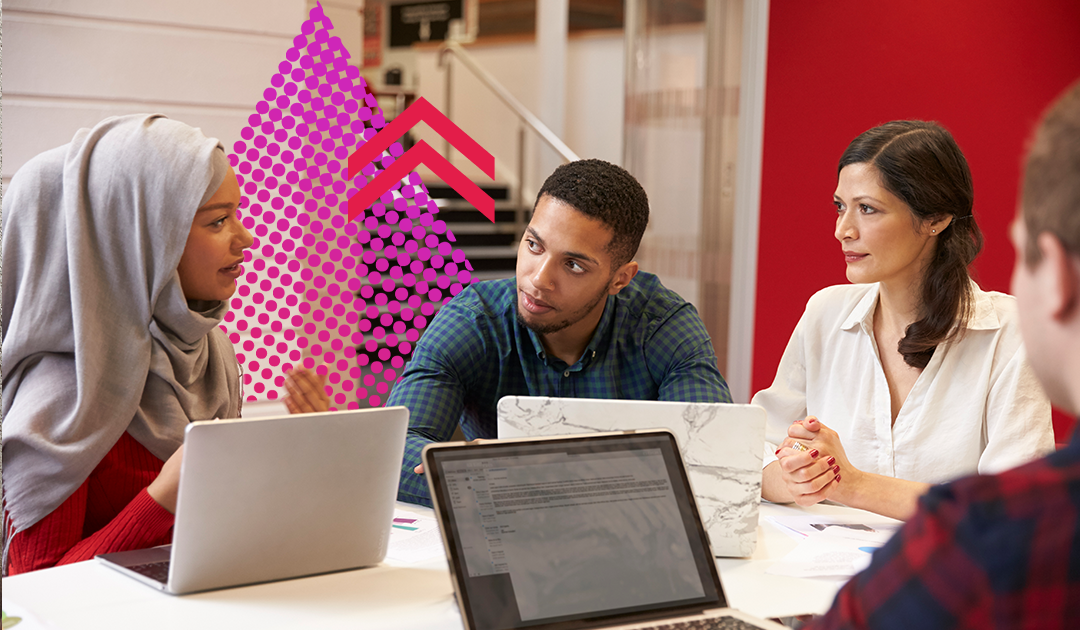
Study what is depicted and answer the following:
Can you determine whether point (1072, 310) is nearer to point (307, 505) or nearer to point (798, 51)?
point (307, 505)

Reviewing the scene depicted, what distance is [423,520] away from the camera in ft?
5.09

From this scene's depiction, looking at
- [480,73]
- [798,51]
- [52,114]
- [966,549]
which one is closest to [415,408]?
[966,549]

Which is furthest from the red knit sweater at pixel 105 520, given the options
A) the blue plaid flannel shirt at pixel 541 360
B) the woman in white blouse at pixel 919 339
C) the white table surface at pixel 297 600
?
the woman in white blouse at pixel 919 339

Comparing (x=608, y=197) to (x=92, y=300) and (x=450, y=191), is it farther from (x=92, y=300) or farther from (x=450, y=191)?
(x=450, y=191)

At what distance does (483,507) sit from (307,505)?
299 mm

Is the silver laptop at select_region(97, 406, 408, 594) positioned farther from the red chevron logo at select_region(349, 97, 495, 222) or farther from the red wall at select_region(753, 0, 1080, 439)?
the red wall at select_region(753, 0, 1080, 439)

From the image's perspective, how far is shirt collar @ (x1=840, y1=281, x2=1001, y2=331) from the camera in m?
1.90

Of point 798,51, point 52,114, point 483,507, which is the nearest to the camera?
point 483,507

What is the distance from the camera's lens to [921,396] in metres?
1.95

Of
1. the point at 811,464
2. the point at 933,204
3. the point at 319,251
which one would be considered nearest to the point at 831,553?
the point at 811,464

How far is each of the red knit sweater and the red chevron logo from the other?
1216 mm

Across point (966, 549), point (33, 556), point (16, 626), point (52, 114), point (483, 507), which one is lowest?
point (33, 556)

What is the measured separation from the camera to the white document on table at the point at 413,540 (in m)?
1.34

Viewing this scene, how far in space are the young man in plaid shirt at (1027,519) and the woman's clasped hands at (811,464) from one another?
99cm
